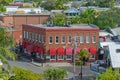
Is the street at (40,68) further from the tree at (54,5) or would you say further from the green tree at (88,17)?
the tree at (54,5)

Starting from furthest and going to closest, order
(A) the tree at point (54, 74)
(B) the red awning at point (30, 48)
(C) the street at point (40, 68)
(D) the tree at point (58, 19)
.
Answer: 1. (D) the tree at point (58, 19)
2. (B) the red awning at point (30, 48)
3. (C) the street at point (40, 68)
4. (A) the tree at point (54, 74)

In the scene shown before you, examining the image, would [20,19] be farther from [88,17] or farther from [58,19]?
[88,17]

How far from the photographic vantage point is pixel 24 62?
6238cm

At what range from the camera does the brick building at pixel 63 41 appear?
62.6 m

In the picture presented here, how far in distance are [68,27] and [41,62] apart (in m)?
6.18

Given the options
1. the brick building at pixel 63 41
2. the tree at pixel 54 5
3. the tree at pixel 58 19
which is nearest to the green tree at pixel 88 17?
the tree at pixel 58 19

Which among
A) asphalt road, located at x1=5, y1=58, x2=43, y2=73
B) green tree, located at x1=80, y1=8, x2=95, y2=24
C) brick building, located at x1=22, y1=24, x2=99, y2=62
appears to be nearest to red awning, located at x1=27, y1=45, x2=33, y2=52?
brick building, located at x1=22, y1=24, x2=99, y2=62

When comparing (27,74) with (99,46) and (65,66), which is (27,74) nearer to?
(65,66)

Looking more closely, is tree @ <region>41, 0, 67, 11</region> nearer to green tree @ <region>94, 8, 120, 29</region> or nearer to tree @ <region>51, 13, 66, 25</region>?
tree @ <region>51, 13, 66, 25</region>

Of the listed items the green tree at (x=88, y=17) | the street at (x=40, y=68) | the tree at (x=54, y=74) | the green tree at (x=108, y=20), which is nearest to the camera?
the tree at (x=54, y=74)

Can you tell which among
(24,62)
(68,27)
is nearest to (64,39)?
(68,27)

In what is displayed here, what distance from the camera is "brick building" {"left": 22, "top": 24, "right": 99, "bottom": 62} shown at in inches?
2464

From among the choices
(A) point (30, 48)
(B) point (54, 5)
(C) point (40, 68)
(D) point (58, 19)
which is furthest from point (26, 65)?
(B) point (54, 5)

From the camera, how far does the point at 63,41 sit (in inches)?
2493
